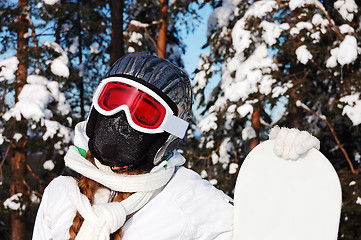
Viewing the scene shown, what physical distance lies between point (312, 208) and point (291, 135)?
0.34 m

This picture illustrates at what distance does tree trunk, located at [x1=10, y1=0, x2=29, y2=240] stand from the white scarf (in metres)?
5.55

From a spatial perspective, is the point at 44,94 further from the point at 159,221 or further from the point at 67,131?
the point at 159,221

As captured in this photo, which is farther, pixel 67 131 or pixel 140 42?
pixel 140 42

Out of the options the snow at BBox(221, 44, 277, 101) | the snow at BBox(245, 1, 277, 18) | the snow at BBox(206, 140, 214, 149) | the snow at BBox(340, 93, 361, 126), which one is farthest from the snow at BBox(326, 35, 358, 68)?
the snow at BBox(206, 140, 214, 149)

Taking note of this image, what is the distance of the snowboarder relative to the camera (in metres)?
1.77

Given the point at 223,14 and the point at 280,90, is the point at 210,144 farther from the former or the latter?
the point at 223,14

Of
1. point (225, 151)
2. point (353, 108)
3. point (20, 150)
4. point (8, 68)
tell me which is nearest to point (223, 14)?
point (225, 151)

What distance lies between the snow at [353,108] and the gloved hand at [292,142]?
4250 millimetres

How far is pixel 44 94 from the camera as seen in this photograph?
6.86m

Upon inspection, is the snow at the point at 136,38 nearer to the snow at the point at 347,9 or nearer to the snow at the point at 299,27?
the snow at the point at 299,27

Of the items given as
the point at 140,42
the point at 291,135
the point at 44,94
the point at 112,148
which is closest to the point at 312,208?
the point at 291,135

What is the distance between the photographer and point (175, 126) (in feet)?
6.15

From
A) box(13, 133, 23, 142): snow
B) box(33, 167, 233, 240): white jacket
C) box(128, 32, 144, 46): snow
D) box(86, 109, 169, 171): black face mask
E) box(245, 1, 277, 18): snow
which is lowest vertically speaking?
box(13, 133, 23, 142): snow

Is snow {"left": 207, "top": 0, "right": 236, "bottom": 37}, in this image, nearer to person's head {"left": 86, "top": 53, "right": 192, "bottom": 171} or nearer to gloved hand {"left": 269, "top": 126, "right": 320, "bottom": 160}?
person's head {"left": 86, "top": 53, "right": 192, "bottom": 171}
